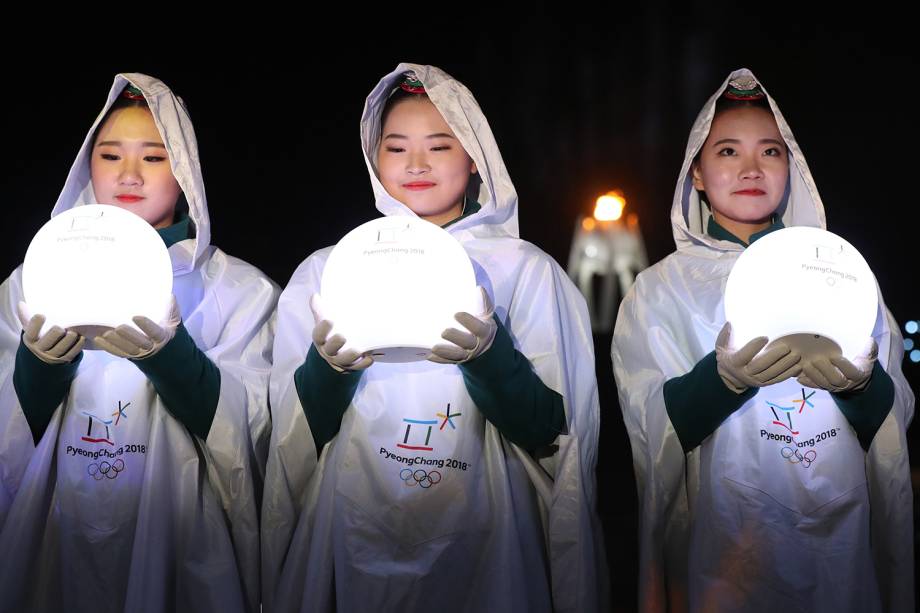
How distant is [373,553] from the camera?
2.13 m

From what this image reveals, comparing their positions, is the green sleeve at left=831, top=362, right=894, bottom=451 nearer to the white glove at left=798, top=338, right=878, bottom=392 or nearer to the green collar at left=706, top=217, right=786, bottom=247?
the white glove at left=798, top=338, right=878, bottom=392

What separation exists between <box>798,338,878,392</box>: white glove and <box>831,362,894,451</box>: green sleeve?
0.14m

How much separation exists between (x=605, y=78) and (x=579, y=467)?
205cm

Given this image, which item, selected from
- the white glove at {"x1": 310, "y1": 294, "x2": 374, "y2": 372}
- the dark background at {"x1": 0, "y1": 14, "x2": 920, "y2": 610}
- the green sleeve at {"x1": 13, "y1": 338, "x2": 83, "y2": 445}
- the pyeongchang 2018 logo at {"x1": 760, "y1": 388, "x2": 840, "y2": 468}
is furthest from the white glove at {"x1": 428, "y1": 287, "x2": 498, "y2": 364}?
the dark background at {"x1": 0, "y1": 14, "x2": 920, "y2": 610}

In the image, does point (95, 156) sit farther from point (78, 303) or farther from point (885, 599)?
point (885, 599)

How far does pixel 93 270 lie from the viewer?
1.93 meters

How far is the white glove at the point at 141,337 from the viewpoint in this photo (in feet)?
6.61

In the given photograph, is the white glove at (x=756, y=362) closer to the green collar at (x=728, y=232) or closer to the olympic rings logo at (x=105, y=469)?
the green collar at (x=728, y=232)

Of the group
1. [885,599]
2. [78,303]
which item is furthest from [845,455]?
[78,303]


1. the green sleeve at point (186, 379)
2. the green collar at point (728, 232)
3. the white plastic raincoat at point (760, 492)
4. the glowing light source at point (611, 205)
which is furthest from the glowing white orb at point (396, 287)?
the glowing light source at point (611, 205)

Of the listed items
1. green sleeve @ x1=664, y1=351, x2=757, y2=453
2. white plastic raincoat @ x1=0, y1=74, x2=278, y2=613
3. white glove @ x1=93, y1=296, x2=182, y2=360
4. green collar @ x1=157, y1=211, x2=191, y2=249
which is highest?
green collar @ x1=157, y1=211, x2=191, y2=249

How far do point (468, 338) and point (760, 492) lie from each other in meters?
0.75

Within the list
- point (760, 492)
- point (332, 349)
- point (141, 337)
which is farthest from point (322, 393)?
point (760, 492)

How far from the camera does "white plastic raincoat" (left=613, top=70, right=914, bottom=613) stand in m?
2.18
